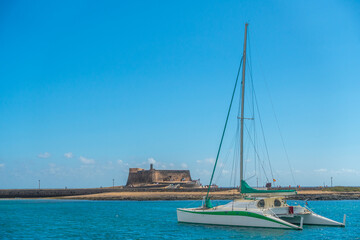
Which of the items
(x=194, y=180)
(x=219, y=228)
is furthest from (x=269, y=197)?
(x=194, y=180)

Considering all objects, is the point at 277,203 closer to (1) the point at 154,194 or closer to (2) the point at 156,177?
(1) the point at 154,194

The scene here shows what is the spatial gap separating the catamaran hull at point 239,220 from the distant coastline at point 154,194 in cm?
2401

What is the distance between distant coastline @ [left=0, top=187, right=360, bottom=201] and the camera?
190 feet

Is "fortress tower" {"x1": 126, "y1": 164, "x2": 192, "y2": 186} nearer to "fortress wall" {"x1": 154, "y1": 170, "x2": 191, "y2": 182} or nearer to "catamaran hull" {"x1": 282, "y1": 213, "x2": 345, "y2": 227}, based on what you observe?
"fortress wall" {"x1": 154, "y1": 170, "x2": 191, "y2": 182}

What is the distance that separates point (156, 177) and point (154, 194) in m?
15.2

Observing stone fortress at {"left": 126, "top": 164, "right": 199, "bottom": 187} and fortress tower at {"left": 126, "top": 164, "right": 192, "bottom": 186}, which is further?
fortress tower at {"left": 126, "top": 164, "right": 192, "bottom": 186}

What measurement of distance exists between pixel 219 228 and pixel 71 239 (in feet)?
27.5

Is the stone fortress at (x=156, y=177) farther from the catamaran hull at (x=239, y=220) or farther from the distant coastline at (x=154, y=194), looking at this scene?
the catamaran hull at (x=239, y=220)

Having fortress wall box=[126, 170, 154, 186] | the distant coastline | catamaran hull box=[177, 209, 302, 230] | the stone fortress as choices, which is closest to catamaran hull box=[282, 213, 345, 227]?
catamaran hull box=[177, 209, 302, 230]

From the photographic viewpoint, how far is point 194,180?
7956 cm

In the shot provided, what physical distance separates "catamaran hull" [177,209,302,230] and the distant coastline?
78.8 feet

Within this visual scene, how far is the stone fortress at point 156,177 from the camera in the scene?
77438 mm

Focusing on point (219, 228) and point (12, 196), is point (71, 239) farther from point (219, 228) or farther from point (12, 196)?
point (12, 196)

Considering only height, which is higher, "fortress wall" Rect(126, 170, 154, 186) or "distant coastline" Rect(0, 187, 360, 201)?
"fortress wall" Rect(126, 170, 154, 186)
